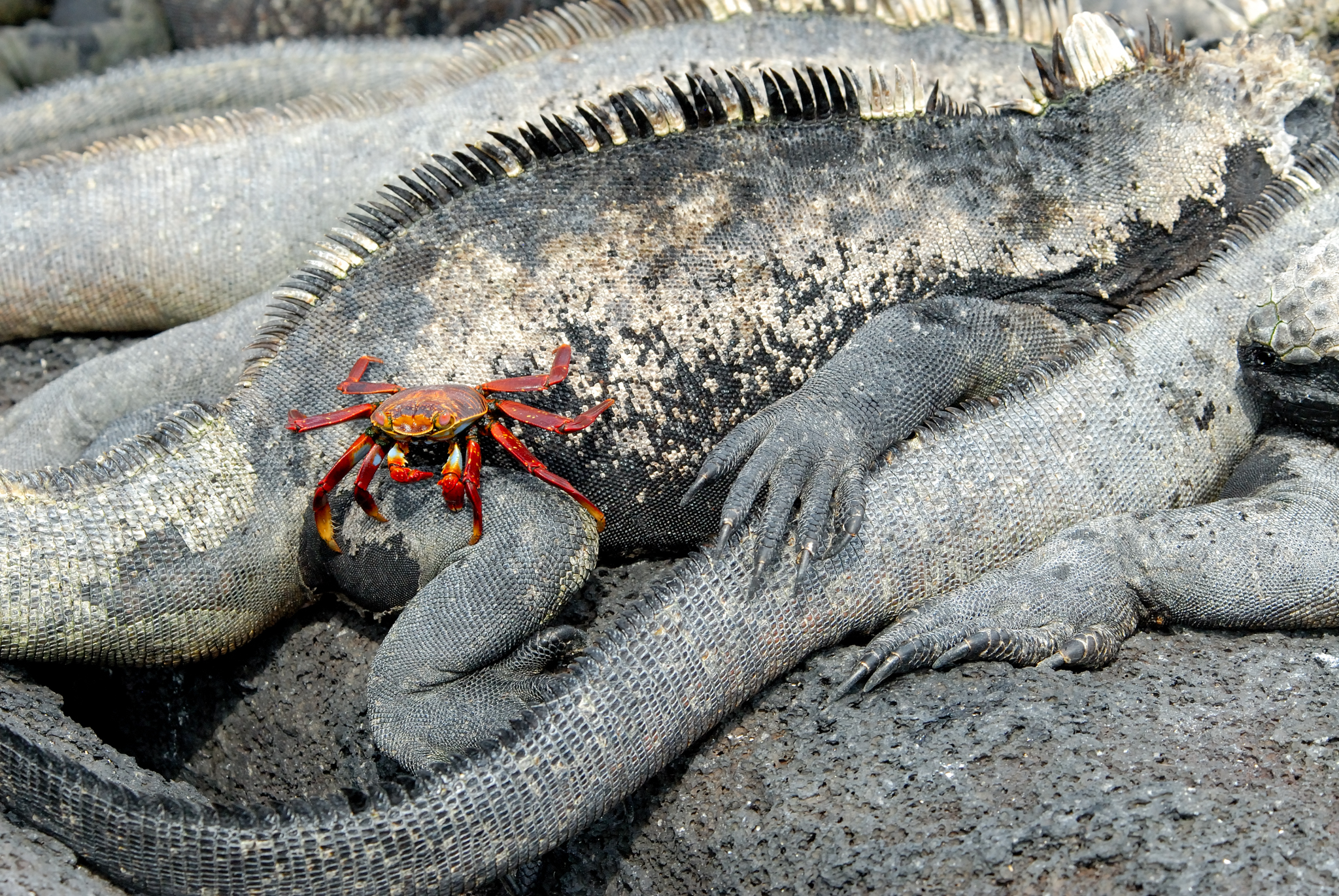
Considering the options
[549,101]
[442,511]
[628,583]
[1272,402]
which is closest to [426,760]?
[442,511]

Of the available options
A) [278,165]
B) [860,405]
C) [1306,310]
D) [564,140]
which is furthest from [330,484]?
[1306,310]

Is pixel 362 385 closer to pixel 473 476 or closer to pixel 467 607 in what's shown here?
pixel 473 476

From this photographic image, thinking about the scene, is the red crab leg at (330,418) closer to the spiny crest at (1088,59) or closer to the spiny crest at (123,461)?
the spiny crest at (123,461)

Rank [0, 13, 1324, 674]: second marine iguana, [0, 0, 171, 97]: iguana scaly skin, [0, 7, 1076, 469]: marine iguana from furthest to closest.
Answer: [0, 0, 171, 97]: iguana scaly skin, [0, 7, 1076, 469]: marine iguana, [0, 13, 1324, 674]: second marine iguana

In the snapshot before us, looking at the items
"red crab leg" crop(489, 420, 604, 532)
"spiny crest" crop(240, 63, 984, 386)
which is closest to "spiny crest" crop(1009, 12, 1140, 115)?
"spiny crest" crop(240, 63, 984, 386)

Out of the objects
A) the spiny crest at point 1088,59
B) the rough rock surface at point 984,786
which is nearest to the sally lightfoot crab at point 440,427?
the rough rock surface at point 984,786

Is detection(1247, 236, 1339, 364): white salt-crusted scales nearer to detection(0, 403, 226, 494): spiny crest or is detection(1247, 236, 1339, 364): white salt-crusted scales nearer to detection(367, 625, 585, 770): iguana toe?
detection(367, 625, 585, 770): iguana toe
